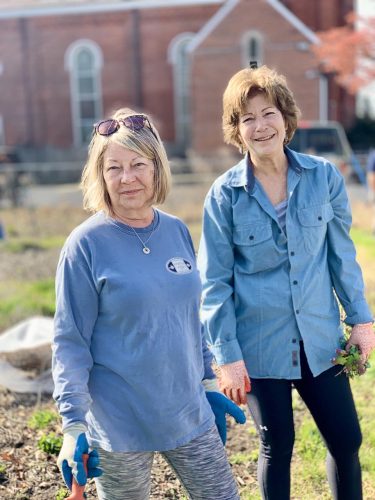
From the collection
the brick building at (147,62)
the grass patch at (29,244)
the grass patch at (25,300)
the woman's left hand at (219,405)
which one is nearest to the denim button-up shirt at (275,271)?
the woman's left hand at (219,405)

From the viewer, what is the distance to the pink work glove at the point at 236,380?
2.78 meters

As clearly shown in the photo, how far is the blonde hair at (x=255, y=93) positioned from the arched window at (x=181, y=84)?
3313 centimetres

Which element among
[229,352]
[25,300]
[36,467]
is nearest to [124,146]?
[229,352]

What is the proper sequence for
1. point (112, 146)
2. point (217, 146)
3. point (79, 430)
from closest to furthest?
point (79, 430) → point (112, 146) → point (217, 146)

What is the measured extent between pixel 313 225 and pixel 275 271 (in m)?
0.23

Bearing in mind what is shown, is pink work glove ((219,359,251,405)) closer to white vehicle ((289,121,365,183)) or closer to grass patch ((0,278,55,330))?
grass patch ((0,278,55,330))

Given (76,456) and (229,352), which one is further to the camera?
(229,352)

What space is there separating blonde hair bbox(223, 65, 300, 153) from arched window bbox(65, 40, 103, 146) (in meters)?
35.7

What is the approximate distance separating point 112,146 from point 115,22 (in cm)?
3625

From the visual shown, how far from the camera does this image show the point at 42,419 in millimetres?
4281

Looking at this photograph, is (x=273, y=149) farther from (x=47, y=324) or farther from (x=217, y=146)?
(x=217, y=146)

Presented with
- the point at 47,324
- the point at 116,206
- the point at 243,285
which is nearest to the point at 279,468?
the point at 243,285

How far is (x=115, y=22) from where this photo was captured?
120ft

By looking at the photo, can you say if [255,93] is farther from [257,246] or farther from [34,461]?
[34,461]
